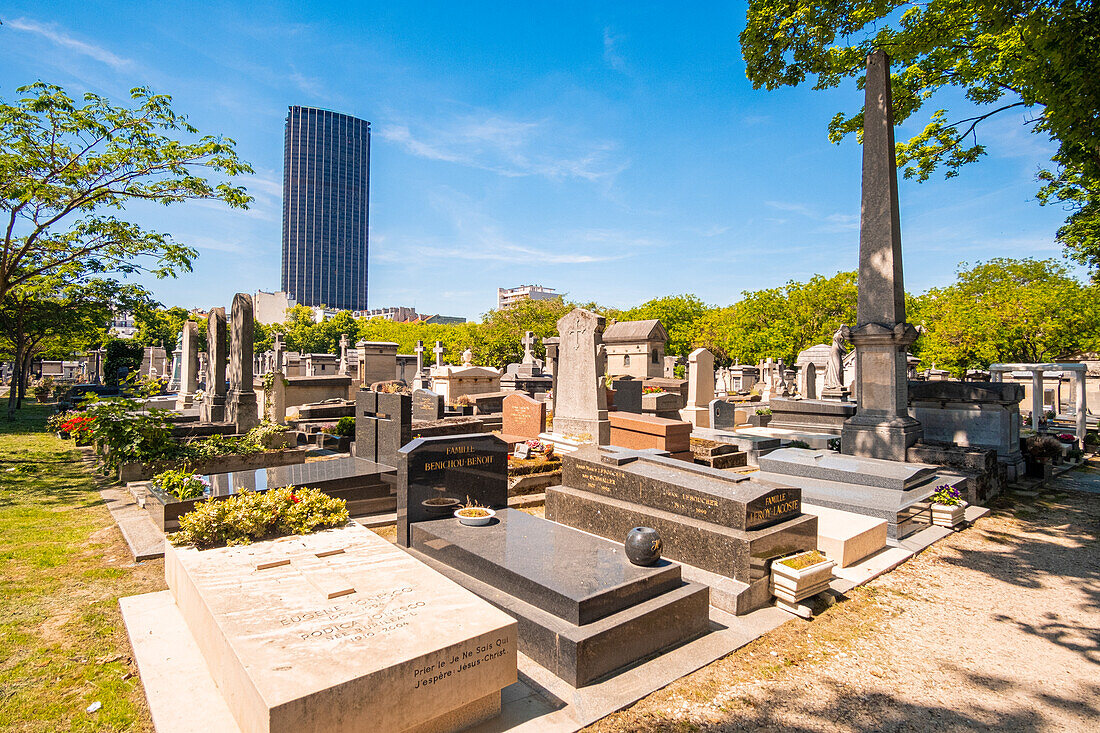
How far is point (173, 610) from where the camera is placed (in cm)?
459

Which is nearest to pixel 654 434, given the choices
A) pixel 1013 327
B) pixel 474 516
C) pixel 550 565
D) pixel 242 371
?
pixel 474 516

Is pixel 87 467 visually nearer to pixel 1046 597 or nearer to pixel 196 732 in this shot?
pixel 196 732

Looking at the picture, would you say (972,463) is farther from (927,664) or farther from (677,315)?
(677,315)

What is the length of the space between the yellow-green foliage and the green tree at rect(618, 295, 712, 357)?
45213 mm

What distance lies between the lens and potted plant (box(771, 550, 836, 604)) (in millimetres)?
4965

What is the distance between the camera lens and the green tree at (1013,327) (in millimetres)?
27422

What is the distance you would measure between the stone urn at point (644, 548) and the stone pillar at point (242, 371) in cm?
1107

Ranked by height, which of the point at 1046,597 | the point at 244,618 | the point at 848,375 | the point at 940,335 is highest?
the point at 940,335

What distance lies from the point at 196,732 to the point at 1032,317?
37.9 metres

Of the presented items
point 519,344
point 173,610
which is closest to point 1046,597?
point 173,610

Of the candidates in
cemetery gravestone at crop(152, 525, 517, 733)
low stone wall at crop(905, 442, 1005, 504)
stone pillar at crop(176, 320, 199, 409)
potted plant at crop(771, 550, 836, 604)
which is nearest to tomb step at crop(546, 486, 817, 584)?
potted plant at crop(771, 550, 836, 604)

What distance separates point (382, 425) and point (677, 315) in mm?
46356

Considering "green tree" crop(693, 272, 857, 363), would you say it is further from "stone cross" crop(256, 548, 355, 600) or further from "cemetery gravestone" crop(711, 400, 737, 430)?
"stone cross" crop(256, 548, 355, 600)

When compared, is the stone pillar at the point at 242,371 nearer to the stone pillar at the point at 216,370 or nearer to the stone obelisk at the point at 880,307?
the stone pillar at the point at 216,370
